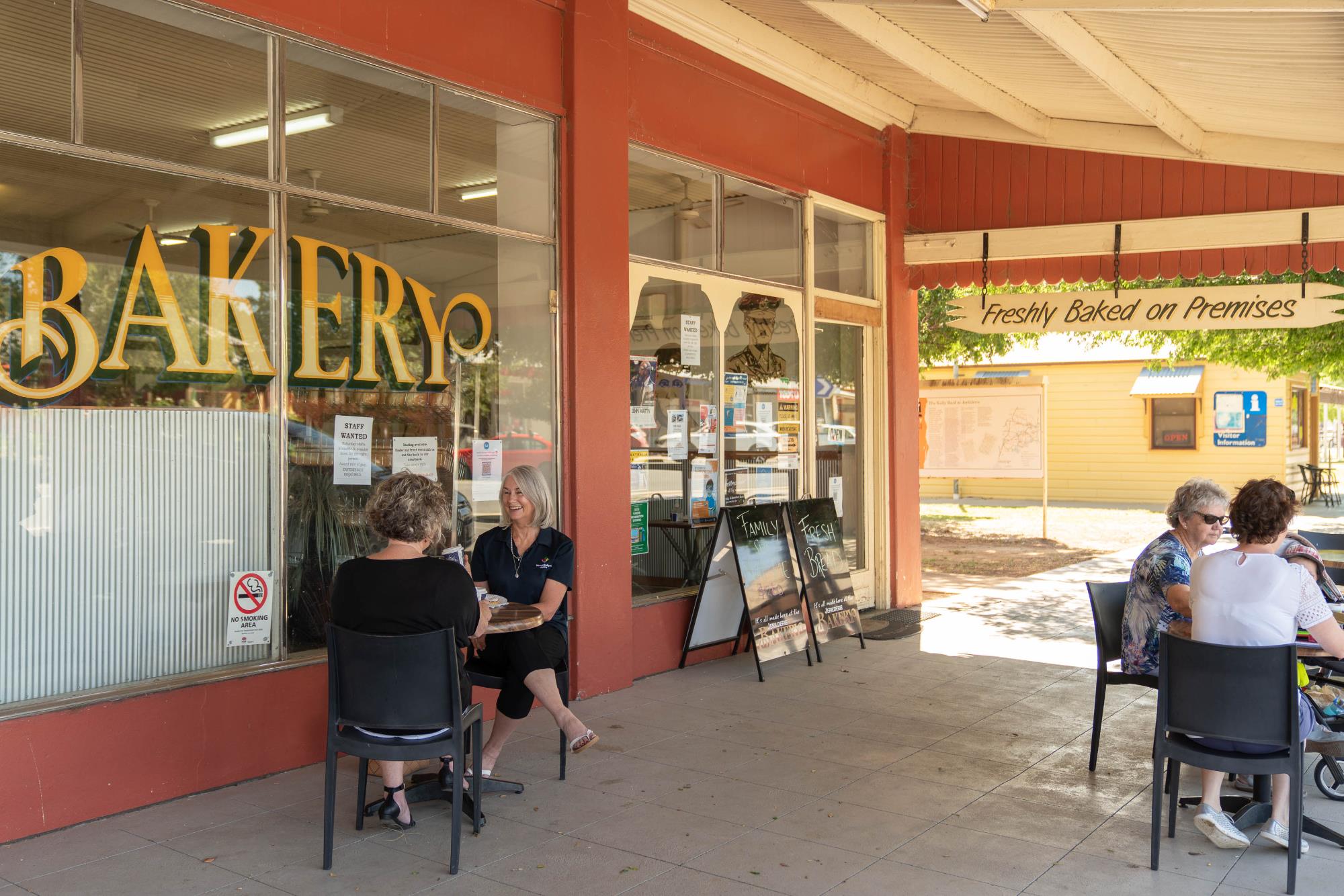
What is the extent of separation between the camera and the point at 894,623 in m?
8.80

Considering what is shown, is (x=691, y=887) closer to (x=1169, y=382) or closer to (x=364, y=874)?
(x=364, y=874)

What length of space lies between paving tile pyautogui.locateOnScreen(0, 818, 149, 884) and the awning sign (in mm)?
7227

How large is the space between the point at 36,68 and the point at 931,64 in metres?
5.25

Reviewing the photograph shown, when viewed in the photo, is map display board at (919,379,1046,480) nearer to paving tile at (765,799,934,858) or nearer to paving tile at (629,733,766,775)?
paving tile at (629,733,766,775)

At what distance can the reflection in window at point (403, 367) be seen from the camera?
5.02 meters

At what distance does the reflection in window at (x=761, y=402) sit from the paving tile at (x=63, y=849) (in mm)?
4421

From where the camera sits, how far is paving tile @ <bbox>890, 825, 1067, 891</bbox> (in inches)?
149

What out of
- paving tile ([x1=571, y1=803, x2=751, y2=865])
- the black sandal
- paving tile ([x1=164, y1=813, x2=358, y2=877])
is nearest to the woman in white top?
paving tile ([x1=571, y1=803, x2=751, y2=865])

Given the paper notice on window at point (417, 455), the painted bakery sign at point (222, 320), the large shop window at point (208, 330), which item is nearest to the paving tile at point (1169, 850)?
the large shop window at point (208, 330)

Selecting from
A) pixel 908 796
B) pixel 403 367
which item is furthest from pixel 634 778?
pixel 403 367

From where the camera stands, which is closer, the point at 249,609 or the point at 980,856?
the point at 980,856

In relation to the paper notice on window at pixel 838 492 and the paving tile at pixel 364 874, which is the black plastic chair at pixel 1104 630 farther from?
the paper notice on window at pixel 838 492

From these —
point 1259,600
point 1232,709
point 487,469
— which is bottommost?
point 1232,709

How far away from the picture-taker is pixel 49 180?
4184 mm
